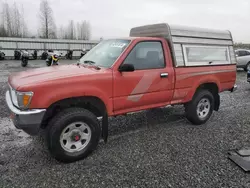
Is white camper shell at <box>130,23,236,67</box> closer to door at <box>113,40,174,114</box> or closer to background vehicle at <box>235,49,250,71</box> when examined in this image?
door at <box>113,40,174,114</box>

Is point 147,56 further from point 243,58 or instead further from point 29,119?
point 243,58

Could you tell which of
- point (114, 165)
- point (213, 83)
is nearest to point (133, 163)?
point (114, 165)

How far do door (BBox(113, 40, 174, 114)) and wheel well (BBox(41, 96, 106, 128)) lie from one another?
273mm

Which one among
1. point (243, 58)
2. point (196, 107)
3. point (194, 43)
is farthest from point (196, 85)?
point (243, 58)

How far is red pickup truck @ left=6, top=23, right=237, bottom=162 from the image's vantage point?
309 cm

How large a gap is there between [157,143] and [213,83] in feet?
7.09

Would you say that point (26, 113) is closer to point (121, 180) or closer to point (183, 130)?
point (121, 180)

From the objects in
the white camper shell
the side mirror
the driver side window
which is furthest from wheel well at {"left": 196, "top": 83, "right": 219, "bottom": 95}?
the side mirror

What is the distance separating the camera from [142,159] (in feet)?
11.3

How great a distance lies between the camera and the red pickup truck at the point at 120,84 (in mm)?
3090

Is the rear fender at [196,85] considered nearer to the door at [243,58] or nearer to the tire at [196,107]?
the tire at [196,107]

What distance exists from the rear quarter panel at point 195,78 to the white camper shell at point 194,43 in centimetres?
12

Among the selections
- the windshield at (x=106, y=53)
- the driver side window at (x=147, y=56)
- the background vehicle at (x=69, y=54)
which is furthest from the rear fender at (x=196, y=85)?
the background vehicle at (x=69, y=54)

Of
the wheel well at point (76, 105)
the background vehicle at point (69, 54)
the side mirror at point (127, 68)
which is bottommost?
the wheel well at point (76, 105)
